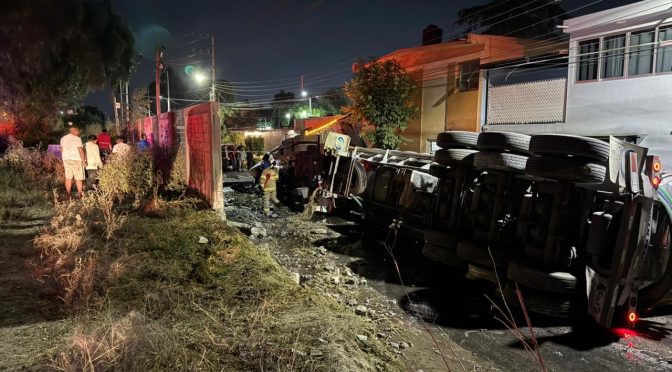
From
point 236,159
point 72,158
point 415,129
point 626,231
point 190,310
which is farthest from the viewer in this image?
point 236,159

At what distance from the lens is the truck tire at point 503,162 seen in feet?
16.7

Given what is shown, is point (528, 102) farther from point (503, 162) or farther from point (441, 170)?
point (503, 162)

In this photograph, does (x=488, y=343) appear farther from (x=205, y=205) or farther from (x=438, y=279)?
(x=205, y=205)

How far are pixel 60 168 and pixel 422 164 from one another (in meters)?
10.4

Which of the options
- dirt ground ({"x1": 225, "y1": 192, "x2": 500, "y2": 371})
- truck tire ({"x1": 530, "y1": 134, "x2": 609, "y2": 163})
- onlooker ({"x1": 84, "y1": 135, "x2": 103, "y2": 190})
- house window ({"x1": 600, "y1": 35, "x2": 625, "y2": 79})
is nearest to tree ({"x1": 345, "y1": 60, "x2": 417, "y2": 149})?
house window ({"x1": 600, "y1": 35, "x2": 625, "y2": 79})

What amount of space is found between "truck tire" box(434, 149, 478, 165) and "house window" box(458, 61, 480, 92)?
13.1 meters

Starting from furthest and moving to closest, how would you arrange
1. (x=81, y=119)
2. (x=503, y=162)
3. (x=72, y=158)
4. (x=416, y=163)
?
1. (x=81, y=119)
2. (x=72, y=158)
3. (x=416, y=163)
4. (x=503, y=162)

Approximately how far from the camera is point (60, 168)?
41.4 feet

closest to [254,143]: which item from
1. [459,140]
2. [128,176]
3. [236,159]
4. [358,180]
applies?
[236,159]

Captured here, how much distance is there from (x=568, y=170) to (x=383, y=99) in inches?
600

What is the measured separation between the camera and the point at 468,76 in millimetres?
18484

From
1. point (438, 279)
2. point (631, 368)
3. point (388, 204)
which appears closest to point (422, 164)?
point (388, 204)

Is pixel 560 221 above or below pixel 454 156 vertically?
below

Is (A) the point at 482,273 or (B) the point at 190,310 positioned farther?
(A) the point at 482,273
